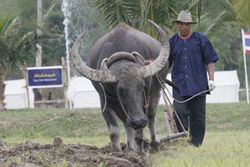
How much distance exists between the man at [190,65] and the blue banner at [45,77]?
618 inches

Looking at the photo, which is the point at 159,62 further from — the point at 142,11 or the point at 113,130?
the point at 142,11

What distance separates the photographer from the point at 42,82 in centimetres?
2647

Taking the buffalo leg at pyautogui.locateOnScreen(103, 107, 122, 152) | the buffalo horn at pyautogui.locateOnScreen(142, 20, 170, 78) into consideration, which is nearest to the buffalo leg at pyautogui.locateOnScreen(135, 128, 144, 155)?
the buffalo leg at pyautogui.locateOnScreen(103, 107, 122, 152)

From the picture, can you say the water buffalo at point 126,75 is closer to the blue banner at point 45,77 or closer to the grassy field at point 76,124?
the grassy field at point 76,124

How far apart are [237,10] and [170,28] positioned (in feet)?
7.37

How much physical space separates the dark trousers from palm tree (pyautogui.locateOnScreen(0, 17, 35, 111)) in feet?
37.2

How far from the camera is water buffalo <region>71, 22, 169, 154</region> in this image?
29.0 feet

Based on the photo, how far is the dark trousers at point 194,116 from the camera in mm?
11000

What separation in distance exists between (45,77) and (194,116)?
1589 centimetres

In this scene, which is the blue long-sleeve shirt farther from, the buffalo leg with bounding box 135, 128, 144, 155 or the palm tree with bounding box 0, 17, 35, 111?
the palm tree with bounding box 0, 17, 35, 111

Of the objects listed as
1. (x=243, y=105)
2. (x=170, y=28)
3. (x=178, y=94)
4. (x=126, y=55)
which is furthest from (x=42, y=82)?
(x=126, y=55)

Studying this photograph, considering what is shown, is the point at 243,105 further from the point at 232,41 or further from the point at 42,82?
the point at 232,41

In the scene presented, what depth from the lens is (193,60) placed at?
35.3 feet

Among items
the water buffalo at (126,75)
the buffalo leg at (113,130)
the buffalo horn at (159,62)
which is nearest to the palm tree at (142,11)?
the water buffalo at (126,75)
